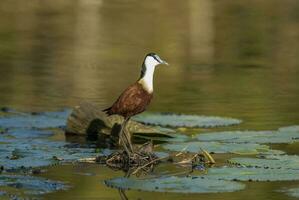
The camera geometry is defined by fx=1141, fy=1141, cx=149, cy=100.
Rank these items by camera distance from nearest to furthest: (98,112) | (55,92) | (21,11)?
(98,112) < (55,92) < (21,11)

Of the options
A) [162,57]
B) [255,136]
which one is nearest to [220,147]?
[255,136]

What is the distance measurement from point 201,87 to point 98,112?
443 centimetres

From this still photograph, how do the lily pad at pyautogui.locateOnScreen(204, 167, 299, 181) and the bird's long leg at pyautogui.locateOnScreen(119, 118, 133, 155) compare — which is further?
the bird's long leg at pyautogui.locateOnScreen(119, 118, 133, 155)

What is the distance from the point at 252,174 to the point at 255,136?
2041mm

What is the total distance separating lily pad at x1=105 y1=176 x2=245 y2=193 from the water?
0.22 ft

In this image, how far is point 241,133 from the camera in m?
11.5

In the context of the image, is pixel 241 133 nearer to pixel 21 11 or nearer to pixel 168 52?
pixel 168 52

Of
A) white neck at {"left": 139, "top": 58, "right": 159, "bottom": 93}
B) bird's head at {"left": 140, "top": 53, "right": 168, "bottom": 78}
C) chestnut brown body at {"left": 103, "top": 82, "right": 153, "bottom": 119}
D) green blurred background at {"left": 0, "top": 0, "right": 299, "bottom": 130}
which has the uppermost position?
bird's head at {"left": 140, "top": 53, "right": 168, "bottom": 78}

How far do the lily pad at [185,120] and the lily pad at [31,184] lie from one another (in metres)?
3.40

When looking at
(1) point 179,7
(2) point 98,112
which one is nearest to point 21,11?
(1) point 179,7

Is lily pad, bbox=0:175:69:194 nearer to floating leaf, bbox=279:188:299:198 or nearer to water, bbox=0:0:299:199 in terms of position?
water, bbox=0:0:299:199

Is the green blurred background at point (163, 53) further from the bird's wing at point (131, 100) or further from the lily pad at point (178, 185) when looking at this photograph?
the lily pad at point (178, 185)

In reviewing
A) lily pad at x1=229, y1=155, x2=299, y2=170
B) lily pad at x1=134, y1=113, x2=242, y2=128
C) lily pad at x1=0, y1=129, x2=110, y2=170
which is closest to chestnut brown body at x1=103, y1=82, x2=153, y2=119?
lily pad at x1=0, y1=129, x2=110, y2=170

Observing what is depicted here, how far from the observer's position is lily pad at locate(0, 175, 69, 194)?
8.66 metres
